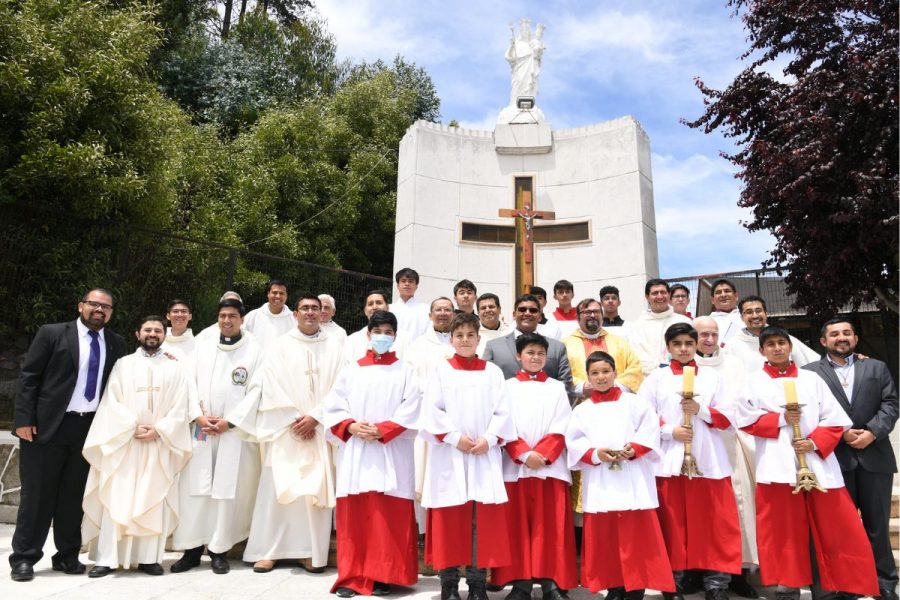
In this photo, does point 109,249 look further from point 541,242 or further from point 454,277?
point 541,242

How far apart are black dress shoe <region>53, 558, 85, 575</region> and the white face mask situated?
2.61 metres

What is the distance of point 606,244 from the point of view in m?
12.0

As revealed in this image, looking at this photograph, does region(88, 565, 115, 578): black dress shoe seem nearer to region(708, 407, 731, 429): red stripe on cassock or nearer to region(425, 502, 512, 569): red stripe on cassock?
region(425, 502, 512, 569): red stripe on cassock

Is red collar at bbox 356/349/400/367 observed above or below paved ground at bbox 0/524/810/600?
above

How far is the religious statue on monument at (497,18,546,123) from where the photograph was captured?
13.1 metres

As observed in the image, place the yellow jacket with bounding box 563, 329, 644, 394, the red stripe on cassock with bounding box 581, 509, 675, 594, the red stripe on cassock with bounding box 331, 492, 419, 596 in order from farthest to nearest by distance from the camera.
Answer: the yellow jacket with bounding box 563, 329, 644, 394
the red stripe on cassock with bounding box 331, 492, 419, 596
the red stripe on cassock with bounding box 581, 509, 675, 594

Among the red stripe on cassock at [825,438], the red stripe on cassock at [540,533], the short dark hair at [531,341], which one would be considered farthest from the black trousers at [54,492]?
the red stripe on cassock at [825,438]

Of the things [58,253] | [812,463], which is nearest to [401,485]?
[812,463]

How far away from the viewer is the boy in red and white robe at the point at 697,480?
13.9 feet

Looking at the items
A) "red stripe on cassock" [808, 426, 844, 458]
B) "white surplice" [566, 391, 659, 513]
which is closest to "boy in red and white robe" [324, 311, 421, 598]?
"white surplice" [566, 391, 659, 513]

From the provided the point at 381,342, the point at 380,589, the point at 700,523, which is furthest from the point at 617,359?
the point at 380,589

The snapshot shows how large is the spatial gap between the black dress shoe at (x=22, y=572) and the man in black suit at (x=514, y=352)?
344 centimetres

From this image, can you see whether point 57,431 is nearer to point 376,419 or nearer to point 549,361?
point 376,419

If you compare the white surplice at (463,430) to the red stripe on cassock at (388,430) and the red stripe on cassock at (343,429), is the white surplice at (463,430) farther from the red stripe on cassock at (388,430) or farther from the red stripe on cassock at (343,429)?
the red stripe on cassock at (343,429)
